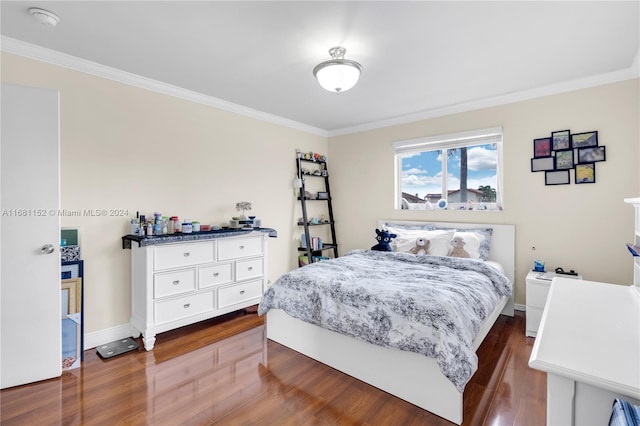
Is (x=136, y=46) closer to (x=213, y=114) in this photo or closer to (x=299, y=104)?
(x=213, y=114)

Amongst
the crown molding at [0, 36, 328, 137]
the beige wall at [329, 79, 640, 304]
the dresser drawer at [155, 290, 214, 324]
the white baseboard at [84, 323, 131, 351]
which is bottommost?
the white baseboard at [84, 323, 131, 351]

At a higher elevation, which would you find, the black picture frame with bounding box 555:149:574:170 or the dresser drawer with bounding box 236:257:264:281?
the black picture frame with bounding box 555:149:574:170

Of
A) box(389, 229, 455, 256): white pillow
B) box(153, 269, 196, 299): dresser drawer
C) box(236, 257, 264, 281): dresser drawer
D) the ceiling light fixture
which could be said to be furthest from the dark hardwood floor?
the ceiling light fixture

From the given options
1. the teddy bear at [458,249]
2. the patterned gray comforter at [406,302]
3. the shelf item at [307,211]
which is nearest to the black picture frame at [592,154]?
the teddy bear at [458,249]

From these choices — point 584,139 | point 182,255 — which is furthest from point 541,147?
point 182,255

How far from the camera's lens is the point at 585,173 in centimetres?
303

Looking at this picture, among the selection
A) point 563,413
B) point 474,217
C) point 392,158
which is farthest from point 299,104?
point 563,413


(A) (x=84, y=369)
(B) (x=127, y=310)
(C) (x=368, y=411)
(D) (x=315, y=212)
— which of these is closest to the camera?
(C) (x=368, y=411)

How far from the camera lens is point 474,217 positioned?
3748 mm

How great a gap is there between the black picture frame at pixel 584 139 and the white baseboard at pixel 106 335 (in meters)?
4.66

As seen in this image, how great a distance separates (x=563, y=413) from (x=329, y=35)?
236cm

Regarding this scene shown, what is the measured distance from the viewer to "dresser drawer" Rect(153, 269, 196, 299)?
2713 millimetres

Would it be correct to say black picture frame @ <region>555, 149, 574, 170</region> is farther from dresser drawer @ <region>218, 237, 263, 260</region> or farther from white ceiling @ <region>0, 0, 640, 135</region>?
dresser drawer @ <region>218, 237, 263, 260</region>

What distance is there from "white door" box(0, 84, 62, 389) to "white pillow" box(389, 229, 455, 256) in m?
3.24
